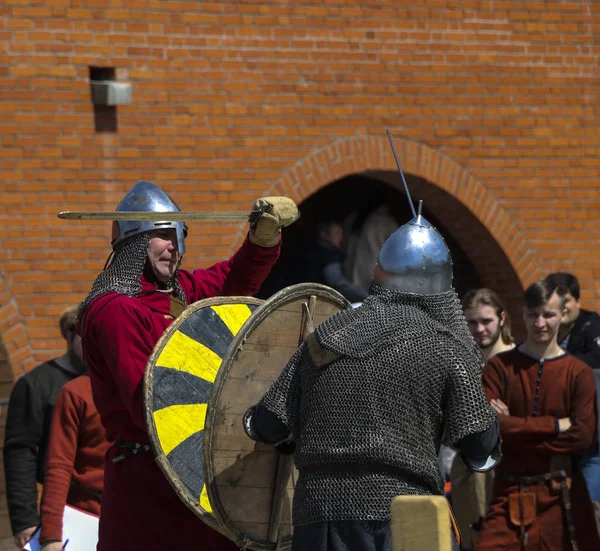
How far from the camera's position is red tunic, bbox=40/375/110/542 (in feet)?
17.8

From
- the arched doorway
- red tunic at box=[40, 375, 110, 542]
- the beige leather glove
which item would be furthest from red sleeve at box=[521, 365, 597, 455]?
the arched doorway

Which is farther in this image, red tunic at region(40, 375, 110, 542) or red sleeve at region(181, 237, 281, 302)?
red tunic at region(40, 375, 110, 542)

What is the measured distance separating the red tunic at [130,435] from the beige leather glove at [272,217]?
54cm

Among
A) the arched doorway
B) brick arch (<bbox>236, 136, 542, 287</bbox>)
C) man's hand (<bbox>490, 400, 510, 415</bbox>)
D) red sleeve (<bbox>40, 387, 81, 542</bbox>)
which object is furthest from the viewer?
the arched doorway

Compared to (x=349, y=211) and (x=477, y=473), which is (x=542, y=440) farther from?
(x=349, y=211)

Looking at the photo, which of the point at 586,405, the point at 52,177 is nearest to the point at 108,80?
the point at 52,177

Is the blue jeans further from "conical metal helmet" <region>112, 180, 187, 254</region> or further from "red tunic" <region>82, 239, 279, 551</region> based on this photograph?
"conical metal helmet" <region>112, 180, 187, 254</region>

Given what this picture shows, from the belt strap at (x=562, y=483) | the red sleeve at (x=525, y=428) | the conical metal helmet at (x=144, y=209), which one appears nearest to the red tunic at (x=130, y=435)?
the conical metal helmet at (x=144, y=209)

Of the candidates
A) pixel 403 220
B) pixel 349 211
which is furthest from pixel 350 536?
pixel 403 220

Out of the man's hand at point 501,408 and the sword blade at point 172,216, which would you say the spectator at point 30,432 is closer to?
the sword blade at point 172,216

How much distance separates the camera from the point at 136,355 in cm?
437

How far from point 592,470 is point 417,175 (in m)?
3.37

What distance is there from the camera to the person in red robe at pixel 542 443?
5.92m

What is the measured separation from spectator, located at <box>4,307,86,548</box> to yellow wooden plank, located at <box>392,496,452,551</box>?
3327mm
